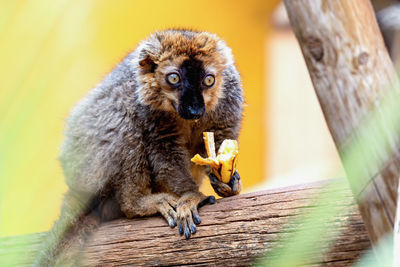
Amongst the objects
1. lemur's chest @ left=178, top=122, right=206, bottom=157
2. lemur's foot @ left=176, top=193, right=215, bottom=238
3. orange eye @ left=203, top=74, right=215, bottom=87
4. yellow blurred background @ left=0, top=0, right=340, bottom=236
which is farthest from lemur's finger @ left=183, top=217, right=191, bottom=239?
yellow blurred background @ left=0, top=0, right=340, bottom=236

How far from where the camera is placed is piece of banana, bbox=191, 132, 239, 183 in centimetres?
280

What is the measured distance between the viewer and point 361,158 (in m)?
1.58

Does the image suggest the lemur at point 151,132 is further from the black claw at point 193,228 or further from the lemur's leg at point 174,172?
the black claw at point 193,228

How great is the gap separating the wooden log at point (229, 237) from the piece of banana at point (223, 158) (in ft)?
0.71

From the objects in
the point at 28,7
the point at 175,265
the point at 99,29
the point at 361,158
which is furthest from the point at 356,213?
the point at 99,29

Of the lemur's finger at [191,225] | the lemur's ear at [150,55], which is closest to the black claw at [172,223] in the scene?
the lemur's finger at [191,225]

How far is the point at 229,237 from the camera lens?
2.40 m

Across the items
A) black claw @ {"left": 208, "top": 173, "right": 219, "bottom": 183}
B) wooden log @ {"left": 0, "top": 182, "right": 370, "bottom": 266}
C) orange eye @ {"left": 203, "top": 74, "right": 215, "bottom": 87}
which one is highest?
orange eye @ {"left": 203, "top": 74, "right": 215, "bottom": 87}

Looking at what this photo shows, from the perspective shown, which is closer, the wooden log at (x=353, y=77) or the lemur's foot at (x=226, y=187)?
the wooden log at (x=353, y=77)

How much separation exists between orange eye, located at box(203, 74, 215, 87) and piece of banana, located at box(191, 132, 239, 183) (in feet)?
1.05

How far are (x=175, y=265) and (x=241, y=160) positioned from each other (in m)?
4.09

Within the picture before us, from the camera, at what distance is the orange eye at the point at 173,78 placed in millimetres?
2969

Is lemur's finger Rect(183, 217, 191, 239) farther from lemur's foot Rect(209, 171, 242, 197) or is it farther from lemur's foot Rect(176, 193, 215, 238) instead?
lemur's foot Rect(209, 171, 242, 197)

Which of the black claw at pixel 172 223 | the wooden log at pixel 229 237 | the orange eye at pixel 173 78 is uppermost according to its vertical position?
the orange eye at pixel 173 78
